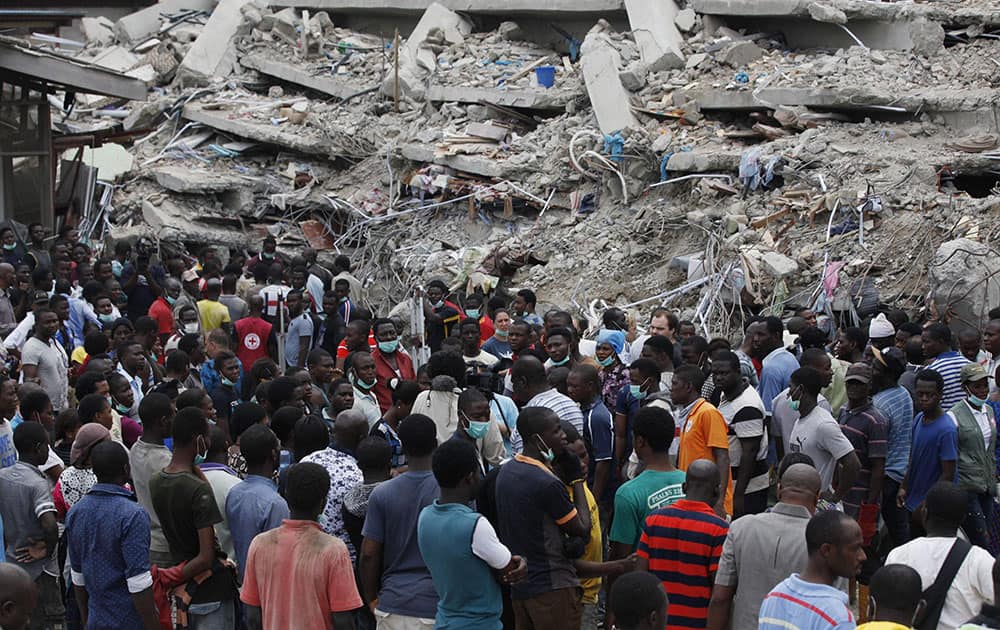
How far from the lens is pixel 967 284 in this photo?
1284cm

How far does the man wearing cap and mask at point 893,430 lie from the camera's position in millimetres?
8672

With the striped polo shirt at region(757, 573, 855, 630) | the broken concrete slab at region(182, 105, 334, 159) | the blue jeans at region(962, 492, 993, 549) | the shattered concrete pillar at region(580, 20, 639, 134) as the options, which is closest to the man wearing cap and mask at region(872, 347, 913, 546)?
the blue jeans at region(962, 492, 993, 549)

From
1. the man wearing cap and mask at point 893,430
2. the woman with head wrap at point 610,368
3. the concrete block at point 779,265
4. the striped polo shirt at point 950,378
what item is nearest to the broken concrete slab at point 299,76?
the concrete block at point 779,265

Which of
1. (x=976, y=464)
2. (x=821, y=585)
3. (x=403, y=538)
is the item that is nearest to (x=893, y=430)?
(x=976, y=464)

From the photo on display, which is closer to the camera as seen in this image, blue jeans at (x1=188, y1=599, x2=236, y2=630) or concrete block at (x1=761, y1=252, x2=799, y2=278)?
blue jeans at (x1=188, y1=599, x2=236, y2=630)

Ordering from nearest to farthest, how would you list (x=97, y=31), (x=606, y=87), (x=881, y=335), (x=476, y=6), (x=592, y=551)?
(x=592, y=551) < (x=881, y=335) < (x=606, y=87) < (x=476, y=6) < (x=97, y=31)

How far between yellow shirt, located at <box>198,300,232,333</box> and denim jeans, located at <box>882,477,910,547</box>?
7.06 metres

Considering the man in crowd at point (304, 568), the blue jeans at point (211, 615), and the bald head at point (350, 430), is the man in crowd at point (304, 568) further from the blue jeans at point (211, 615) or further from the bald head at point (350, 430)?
the bald head at point (350, 430)

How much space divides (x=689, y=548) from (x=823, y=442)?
87.8 inches

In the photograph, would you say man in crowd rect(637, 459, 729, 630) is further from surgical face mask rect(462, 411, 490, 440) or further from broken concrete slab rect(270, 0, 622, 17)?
broken concrete slab rect(270, 0, 622, 17)

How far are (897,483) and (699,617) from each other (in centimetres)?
316

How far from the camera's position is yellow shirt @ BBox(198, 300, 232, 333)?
13.2 meters

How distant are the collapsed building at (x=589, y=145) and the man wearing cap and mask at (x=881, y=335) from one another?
54.4 inches

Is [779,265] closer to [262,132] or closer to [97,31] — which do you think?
[262,132]
